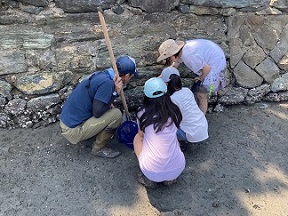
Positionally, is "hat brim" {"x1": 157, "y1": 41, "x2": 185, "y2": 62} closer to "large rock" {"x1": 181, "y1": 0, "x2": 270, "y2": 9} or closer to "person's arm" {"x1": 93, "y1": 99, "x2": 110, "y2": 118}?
"large rock" {"x1": 181, "y1": 0, "x2": 270, "y2": 9}

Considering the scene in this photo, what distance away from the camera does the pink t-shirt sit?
11.4 ft

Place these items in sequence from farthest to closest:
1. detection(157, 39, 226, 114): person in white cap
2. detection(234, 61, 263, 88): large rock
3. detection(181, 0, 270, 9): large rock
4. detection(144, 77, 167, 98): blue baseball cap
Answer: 1. detection(234, 61, 263, 88): large rock
2. detection(181, 0, 270, 9): large rock
3. detection(157, 39, 226, 114): person in white cap
4. detection(144, 77, 167, 98): blue baseball cap

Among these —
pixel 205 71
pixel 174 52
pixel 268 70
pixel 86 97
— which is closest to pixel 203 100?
pixel 205 71

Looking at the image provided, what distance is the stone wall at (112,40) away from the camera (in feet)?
14.2

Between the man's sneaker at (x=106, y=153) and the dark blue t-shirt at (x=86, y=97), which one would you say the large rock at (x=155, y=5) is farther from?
the man's sneaker at (x=106, y=153)

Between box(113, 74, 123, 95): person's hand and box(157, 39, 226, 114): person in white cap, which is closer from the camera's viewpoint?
box(113, 74, 123, 95): person's hand

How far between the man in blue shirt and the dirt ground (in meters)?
0.26

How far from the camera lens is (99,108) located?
3.82m

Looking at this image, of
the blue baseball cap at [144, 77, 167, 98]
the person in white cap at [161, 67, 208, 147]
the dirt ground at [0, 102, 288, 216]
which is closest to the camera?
the blue baseball cap at [144, 77, 167, 98]

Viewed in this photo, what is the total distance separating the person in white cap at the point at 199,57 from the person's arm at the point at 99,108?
942 mm

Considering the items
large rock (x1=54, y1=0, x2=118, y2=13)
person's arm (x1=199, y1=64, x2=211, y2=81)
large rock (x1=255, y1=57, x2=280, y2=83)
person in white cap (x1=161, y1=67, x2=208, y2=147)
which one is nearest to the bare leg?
person's arm (x1=199, y1=64, x2=211, y2=81)

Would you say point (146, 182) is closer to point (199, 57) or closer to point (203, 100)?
point (203, 100)

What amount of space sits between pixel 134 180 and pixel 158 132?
2.46 ft

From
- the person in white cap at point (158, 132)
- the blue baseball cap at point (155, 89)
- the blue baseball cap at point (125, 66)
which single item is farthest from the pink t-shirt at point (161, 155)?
the blue baseball cap at point (125, 66)
